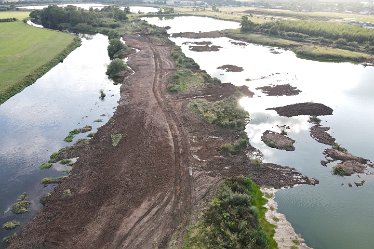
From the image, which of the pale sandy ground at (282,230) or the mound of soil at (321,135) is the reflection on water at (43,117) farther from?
the mound of soil at (321,135)

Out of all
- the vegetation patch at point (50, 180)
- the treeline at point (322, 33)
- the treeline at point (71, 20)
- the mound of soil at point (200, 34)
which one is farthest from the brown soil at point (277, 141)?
the treeline at point (71, 20)

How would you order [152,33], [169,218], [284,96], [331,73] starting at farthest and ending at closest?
[152,33] → [331,73] → [284,96] → [169,218]

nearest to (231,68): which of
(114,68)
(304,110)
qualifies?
(114,68)

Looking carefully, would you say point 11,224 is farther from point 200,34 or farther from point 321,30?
point 321,30

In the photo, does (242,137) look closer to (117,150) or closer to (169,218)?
(117,150)

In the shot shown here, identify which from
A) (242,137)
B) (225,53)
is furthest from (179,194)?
(225,53)

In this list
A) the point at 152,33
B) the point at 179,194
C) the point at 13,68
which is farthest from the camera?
the point at 152,33

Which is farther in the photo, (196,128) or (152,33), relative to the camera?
(152,33)
